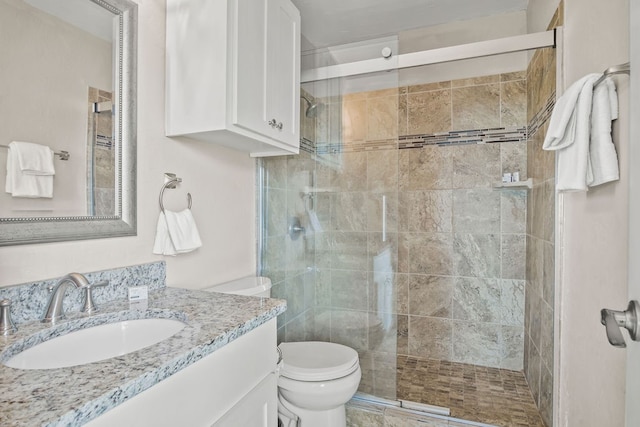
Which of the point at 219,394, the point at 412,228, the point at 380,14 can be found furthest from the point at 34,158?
the point at 412,228

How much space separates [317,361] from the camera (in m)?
1.82

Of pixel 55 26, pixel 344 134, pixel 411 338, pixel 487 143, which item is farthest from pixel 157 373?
pixel 487 143

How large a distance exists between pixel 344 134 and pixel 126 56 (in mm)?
1127

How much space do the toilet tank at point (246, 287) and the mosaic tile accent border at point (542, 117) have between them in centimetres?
176

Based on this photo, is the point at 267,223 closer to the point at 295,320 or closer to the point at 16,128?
→ the point at 295,320

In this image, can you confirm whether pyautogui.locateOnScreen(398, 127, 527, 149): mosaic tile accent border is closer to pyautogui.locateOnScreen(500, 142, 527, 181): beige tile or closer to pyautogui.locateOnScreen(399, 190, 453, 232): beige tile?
pyautogui.locateOnScreen(500, 142, 527, 181): beige tile

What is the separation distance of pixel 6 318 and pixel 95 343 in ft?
0.69

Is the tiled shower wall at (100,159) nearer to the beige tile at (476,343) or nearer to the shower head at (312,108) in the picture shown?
the shower head at (312,108)

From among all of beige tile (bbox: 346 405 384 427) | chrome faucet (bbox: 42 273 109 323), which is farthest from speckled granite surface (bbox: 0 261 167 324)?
beige tile (bbox: 346 405 384 427)

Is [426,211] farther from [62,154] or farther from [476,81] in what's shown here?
[62,154]

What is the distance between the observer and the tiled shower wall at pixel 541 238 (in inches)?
69.8

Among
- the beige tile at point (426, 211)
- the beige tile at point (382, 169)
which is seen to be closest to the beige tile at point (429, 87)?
the beige tile at point (426, 211)

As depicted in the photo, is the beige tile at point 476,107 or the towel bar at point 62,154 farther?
the beige tile at point 476,107

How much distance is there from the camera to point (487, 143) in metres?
2.51
